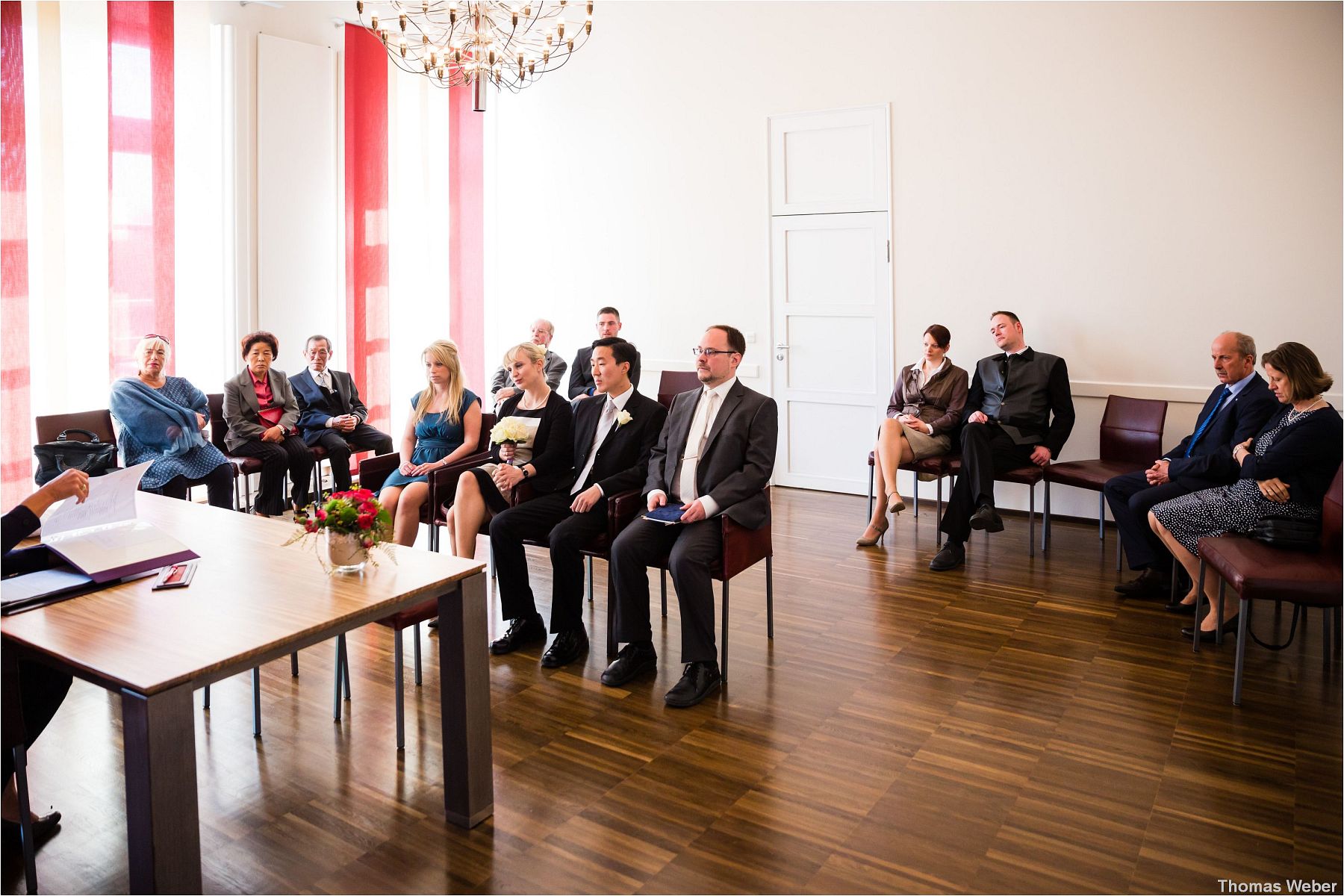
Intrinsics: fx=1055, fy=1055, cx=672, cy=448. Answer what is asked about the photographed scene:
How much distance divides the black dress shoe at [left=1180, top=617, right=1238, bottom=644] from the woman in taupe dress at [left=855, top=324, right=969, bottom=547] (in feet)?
5.64

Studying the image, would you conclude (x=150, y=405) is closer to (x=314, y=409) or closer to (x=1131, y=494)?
(x=314, y=409)

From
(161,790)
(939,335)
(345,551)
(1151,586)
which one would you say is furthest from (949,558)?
(161,790)

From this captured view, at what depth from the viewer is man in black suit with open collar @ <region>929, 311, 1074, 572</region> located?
5.88 meters

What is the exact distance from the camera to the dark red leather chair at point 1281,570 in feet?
12.2

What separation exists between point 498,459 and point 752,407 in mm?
1337

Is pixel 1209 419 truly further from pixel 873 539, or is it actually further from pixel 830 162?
pixel 830 162

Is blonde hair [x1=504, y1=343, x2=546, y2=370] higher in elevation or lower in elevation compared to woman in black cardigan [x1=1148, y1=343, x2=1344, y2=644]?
higher

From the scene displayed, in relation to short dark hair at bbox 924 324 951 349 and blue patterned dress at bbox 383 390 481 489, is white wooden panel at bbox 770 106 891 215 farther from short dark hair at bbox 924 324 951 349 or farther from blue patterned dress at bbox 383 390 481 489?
blue patterned dress at bbox 383 390 481 489

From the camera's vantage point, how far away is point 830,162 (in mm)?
7609

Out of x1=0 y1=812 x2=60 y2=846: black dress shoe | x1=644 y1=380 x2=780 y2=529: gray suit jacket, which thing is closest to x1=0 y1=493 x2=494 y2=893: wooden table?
x1=0 y1=812 x2=60 y2=846: black dress shoe

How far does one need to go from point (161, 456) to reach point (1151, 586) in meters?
5.34

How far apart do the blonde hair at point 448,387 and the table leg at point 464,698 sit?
2545 mm

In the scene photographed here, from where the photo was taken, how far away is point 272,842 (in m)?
2.91

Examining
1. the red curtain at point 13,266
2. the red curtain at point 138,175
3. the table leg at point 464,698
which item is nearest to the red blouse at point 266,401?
the red curtain at point 138,175
